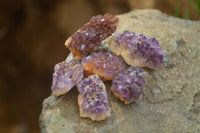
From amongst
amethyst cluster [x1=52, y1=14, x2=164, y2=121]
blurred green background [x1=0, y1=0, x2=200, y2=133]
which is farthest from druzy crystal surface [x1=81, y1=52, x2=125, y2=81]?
blurred green background [x1=0, y1=0, x2=200, y2=133]

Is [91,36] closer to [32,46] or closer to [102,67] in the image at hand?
[102,67]

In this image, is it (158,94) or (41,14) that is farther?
(41,14)

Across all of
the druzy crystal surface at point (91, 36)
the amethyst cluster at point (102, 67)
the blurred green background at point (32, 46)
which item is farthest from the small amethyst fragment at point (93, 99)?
the blurred green background at point (32, 46)

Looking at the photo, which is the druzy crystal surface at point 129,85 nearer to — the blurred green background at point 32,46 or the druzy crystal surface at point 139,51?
the druzy crystal surface at point 139,51

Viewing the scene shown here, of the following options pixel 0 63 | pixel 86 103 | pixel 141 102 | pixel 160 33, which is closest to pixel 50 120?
pixel 86 103

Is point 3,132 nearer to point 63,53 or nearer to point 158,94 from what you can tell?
point 63,53

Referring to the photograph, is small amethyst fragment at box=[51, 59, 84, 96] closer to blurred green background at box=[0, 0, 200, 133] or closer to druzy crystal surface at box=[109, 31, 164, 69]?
druzy crystal surface at box=[109, 31, 164, 69]

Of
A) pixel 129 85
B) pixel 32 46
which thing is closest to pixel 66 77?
pixel 129 85
